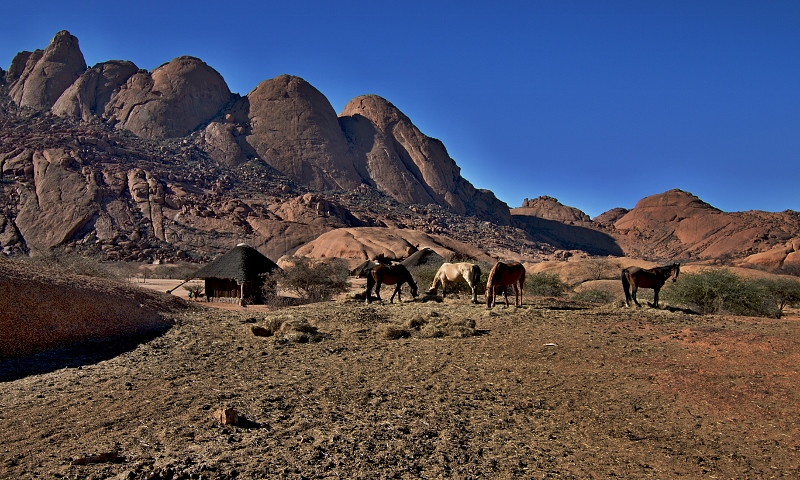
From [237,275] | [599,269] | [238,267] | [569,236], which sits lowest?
[237,275]

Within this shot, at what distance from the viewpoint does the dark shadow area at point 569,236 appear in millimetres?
107250

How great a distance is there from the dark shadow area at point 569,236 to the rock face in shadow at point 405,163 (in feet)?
19.7

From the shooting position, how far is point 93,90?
95312 millimetres

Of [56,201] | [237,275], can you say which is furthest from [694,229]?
[56,201]

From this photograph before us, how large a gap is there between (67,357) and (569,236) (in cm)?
11146

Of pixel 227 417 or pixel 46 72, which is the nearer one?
pixel 227 417

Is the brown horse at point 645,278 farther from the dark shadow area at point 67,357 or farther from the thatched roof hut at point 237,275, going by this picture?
the thatched roof hut at point 237,275

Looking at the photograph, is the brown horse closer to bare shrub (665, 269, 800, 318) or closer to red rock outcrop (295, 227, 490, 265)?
bare shrub (665, 269, 800, 318)

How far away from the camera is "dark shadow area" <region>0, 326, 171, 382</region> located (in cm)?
876

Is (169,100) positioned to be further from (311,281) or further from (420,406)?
(420,406)

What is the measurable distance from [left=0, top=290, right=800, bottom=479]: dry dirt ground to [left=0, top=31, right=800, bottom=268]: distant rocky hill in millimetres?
43069

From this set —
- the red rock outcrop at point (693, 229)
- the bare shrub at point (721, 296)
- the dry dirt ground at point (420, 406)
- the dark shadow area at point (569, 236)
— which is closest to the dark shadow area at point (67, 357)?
the dry dirt ground at point (420, 406)

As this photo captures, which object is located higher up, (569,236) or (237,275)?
(569,236)

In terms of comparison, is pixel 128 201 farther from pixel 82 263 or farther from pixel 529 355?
pixel 529 355
